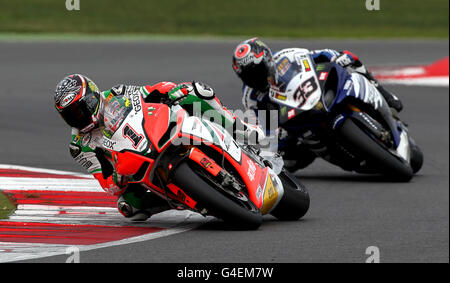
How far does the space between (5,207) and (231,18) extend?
2253 centimetres

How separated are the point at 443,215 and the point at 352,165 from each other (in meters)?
2.17

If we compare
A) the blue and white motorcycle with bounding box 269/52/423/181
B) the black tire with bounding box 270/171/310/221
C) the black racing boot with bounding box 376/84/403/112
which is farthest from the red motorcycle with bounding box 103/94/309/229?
the black racing boot with bounding box 376/84/403/112

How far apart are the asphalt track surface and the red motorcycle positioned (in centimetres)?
25

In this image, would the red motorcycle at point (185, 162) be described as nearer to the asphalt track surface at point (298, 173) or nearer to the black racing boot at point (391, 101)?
the asphalt track surface at point (298, 173)

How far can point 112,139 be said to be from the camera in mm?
9031

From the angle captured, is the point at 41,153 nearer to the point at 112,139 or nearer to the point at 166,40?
the point at 112,139

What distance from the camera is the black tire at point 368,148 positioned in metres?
12.6

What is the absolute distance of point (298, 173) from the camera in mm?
13836

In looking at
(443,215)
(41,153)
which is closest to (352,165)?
(443,215)

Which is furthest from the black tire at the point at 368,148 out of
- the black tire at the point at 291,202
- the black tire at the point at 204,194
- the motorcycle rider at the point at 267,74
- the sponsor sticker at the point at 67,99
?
the sponsor sticker at the point at 67,99

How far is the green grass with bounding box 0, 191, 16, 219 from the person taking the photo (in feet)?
31.9

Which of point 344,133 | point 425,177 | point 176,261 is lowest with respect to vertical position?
point 425,177

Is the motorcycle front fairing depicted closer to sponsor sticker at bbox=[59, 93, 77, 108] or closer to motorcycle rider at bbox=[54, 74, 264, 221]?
motorcycle rider at bbox=[54, 74, 264, 221]

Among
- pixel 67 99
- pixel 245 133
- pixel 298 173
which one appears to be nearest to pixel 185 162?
pixel 67 99
